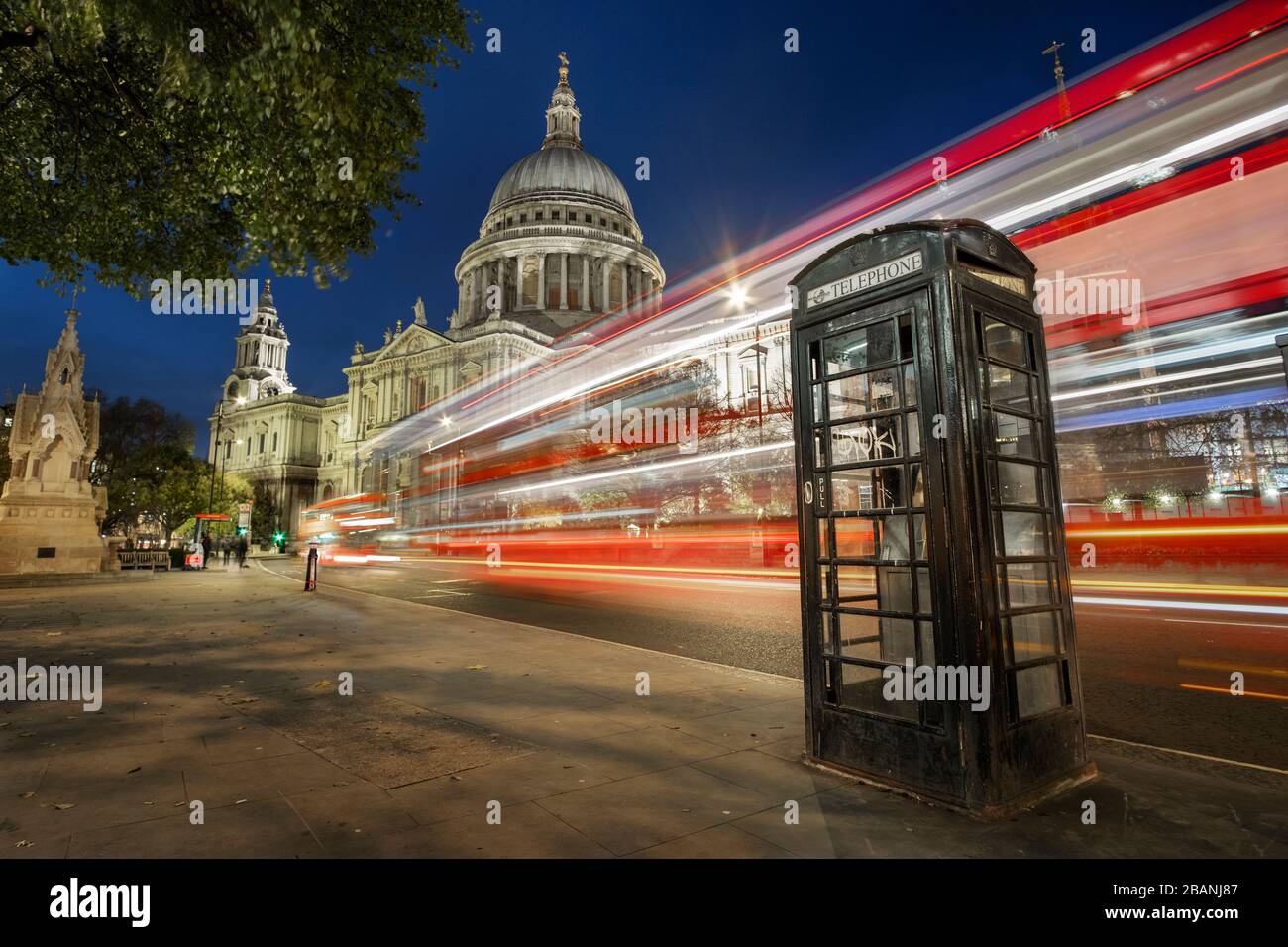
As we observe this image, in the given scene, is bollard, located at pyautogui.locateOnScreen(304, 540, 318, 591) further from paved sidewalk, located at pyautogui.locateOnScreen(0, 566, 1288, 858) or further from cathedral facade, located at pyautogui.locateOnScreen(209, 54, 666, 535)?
cathedral facade, located at pyautogui.locateOnScreen(209, 54, 666, 535)

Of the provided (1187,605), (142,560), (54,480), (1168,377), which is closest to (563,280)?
(142,560)

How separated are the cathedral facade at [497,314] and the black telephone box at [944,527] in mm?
64660

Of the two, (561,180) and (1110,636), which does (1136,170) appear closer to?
(1110,636)

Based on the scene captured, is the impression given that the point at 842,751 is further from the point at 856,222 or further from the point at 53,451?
the point at 53,451

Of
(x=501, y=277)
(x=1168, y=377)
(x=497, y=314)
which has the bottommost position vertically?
(x=1168, y=377)

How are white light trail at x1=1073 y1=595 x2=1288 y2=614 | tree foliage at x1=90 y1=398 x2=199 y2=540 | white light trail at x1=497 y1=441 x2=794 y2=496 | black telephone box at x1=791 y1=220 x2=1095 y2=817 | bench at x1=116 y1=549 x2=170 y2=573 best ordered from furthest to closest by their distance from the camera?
tree foliage at x1=90 y1=398 x2=199 y2=540
bench at x1=116 y1=549 x2=170 y2=573
white light trail at x1=497 y1=441 x2=794 y2=496
white light trail at x1=1073 y1=595 x2=1288 y2=614
black telephone box at x1=791 y1=220 x2=1095 y2=817

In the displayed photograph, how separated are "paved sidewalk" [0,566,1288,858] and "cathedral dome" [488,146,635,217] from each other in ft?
283

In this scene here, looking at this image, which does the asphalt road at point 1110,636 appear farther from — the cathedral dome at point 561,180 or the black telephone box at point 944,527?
the cathedral dome at point 561,180

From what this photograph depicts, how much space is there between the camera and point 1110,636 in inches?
354

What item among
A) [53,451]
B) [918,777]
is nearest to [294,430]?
[53,451]

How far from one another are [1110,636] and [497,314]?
2916 inches

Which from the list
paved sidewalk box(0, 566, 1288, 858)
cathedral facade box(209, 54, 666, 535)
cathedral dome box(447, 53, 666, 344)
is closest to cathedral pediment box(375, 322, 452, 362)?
cathedral facade box(209, 54, 666, 535)

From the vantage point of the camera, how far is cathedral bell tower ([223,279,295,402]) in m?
110

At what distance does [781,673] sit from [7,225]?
13.4m
